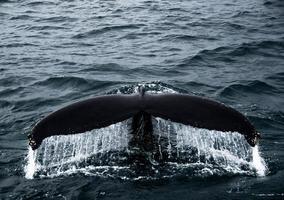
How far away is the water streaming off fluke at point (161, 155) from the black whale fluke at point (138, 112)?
3.73ft

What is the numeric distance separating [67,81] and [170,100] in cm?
598

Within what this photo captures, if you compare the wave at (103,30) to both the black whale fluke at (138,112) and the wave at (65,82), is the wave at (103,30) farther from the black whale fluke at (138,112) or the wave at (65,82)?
the black whale fluke at (138,112)

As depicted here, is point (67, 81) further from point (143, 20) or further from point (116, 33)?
point (143, 20)

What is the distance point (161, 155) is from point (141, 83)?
13.7ft

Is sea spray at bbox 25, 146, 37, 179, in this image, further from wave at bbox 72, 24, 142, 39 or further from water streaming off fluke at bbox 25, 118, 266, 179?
wave at bbox 72, 24, 142, 39

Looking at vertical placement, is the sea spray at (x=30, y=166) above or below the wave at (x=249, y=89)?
above

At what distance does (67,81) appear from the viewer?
38.3 feet

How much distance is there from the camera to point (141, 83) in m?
11.1

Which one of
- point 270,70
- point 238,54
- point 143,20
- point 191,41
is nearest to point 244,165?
point 270,70

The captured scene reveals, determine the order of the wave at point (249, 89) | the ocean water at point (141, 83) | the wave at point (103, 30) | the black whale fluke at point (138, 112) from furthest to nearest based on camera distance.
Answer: the wave at point (103, 30), the wave at point (249, 89), the ocean water at point (141, 83), the black whale fluke at point (138, 112)

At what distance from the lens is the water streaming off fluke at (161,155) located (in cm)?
701

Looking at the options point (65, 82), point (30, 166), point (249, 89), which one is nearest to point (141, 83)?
point (65, 82)

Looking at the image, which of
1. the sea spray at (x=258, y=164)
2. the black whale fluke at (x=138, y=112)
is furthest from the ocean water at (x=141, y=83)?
the black whale fluke at (x=138, y=112)

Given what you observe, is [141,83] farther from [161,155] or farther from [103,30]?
[103,30]
